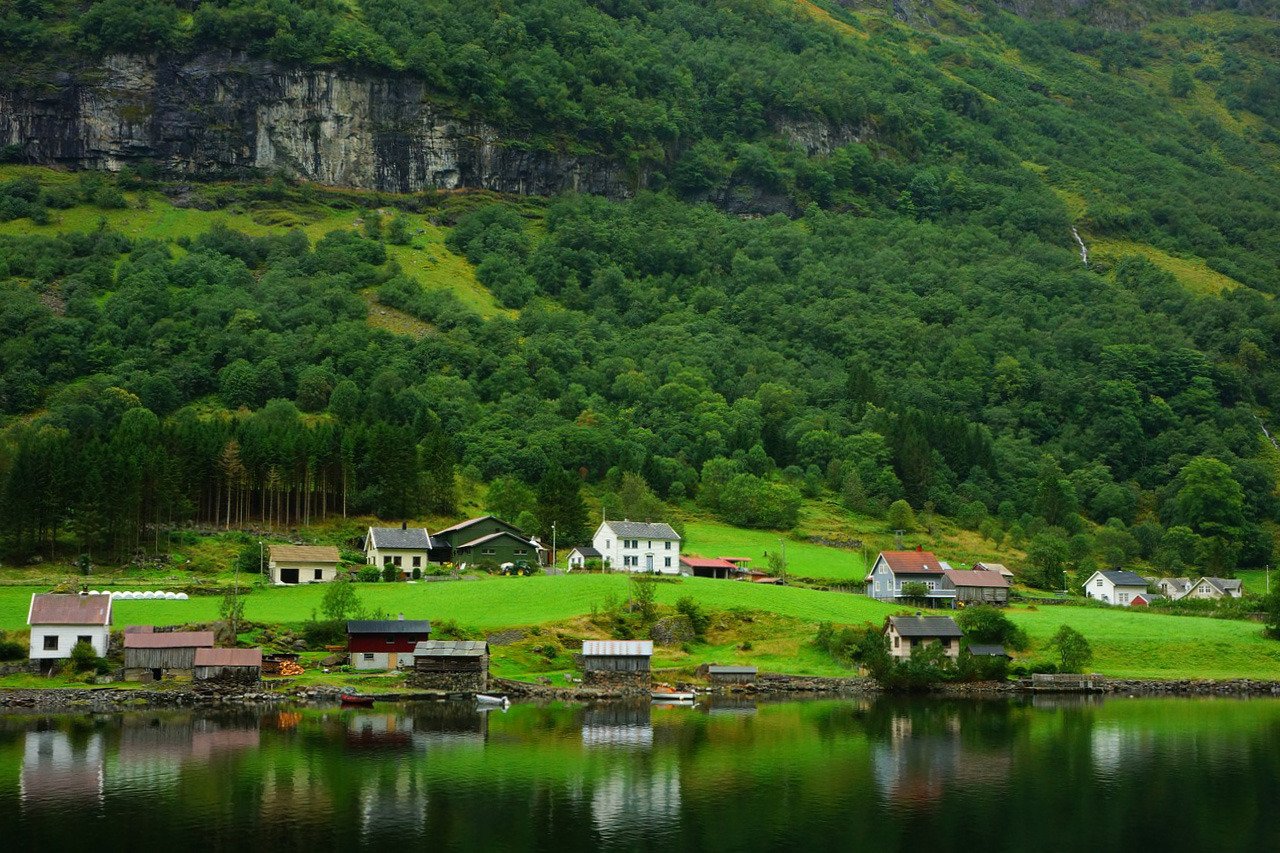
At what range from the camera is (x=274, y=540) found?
115812mm

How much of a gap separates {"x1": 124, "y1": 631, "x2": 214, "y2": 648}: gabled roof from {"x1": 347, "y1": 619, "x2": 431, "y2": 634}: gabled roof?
8.62m

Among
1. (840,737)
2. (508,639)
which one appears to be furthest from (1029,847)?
(508,639)

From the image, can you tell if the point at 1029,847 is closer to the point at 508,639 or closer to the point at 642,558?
the point at 508,639

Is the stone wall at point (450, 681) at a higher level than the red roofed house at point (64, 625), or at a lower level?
lower

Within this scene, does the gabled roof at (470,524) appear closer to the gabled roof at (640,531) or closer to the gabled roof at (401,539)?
the gabled roof at (401,539)

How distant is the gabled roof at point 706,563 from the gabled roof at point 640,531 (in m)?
2.64

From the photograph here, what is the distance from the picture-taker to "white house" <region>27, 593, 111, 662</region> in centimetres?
8319

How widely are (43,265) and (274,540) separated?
9724 cm

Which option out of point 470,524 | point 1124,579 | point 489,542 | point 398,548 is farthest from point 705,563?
point 1124,579

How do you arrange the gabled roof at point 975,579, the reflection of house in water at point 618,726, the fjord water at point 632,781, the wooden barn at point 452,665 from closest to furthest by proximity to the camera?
the fjord water at point 632,781
the reflection of house in water at point 618,726
the wooden barn at point 452,665
the gabled roof at point 975,579

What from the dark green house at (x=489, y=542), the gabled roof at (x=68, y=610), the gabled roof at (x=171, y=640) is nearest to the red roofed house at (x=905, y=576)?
the dark green house at (x=489, y=542)

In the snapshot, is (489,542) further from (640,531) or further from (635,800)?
(635,800)

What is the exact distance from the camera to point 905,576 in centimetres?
11562

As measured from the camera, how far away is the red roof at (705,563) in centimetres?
11919
